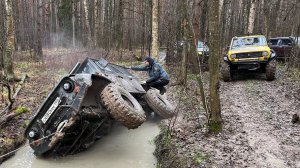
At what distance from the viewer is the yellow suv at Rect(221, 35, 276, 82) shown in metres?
12.4

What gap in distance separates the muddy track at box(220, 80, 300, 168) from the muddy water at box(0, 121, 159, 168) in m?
1.68

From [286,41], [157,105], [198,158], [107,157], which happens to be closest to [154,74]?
[157,105]

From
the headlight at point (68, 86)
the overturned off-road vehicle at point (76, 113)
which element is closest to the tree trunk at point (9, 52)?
the overturned off-road vehicle at point (76, 113)

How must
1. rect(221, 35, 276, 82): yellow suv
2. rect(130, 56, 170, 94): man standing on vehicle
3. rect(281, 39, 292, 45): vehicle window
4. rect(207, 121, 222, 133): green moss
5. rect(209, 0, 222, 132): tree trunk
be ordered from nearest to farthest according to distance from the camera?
rect(209, 0, 222, 132): tree trunk < rect(207, 121, 222, 133): green moss < rect(130, 56, 170, 94): man standing on vehicle < rect(221, 35, 276, 82): yellow suv < rect(281, 39, 292, 45): vehicle window

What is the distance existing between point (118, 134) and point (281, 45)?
14.3 m

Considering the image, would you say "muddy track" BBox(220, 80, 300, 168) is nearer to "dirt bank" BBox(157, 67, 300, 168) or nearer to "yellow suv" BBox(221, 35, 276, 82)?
"dirt bank" BBox(157, 67, 300, 168)

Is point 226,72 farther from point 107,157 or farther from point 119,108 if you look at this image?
point 119,108

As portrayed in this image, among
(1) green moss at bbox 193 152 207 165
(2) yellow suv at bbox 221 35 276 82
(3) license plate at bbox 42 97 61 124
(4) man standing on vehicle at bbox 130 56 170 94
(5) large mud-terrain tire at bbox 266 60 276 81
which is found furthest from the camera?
(2) yellow suv at bbox 221 35 276 82

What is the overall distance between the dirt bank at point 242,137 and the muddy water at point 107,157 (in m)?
0.36

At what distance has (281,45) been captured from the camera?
18.9m

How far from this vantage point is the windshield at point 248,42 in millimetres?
13140

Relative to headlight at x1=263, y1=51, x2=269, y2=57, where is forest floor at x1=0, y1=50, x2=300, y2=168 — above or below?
below

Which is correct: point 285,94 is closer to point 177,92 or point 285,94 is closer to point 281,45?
point 177,92

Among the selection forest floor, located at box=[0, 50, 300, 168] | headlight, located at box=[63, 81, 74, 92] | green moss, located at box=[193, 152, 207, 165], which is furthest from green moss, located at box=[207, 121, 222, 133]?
headlight, located at box=[63, 81, 74, 92]
